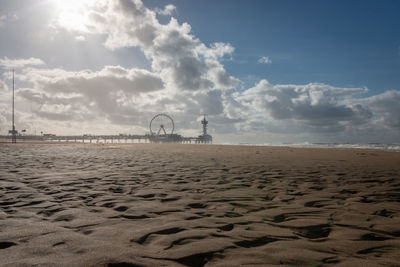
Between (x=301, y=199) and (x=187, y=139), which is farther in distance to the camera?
(x=187, y=139)

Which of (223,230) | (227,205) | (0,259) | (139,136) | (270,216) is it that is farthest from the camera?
(139,136)

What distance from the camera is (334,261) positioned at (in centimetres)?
206

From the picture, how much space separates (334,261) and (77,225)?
2.59 meters

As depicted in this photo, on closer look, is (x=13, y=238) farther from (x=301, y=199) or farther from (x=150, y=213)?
(x=301, y=199)

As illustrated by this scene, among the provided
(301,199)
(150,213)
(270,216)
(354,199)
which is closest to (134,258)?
(150,213)

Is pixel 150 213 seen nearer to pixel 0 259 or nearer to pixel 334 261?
pixel 0 259

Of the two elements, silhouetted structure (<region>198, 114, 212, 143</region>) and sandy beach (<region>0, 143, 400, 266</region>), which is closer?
sandy beach (<region>0, 143, 400, 266</region>)

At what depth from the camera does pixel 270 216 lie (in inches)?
136

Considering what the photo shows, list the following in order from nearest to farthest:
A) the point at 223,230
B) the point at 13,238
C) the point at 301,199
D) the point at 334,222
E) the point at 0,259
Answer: the point at 0,259 < the point at 13,238 < the point at 223,230 < the point at 334,222 < the point at 301,199

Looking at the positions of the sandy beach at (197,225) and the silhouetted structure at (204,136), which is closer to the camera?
the sandy beach at (197,225)

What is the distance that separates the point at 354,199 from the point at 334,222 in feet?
5.51

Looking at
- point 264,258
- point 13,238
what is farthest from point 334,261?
point 13,238

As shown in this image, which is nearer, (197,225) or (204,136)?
(197,225)

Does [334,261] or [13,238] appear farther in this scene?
[13,238]
